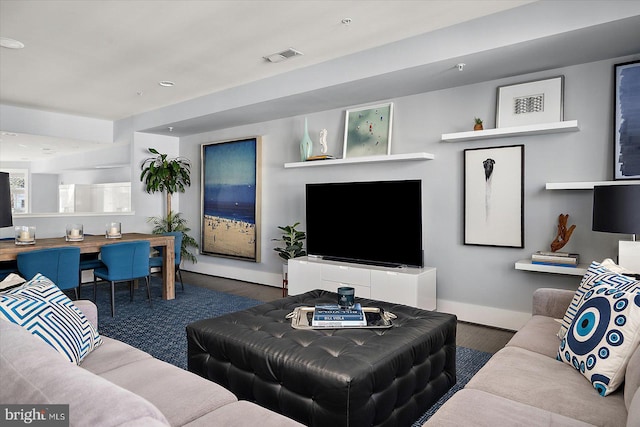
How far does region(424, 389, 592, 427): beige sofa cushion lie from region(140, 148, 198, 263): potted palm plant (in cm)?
572

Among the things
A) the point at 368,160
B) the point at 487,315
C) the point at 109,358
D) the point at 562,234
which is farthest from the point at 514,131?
the point at 109,358

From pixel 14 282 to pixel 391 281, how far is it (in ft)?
9.56

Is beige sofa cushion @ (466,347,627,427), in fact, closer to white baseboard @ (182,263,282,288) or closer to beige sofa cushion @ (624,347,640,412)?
beige sofa cushion @ (624,347,640,412)

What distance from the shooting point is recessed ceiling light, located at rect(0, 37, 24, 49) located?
353cm

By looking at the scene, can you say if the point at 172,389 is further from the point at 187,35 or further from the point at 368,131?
the point at 368,131

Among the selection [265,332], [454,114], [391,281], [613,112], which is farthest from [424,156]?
[265,332]

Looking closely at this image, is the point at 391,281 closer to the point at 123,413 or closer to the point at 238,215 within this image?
the point at 238,215

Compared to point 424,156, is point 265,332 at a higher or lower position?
lower

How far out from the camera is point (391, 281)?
395 cm

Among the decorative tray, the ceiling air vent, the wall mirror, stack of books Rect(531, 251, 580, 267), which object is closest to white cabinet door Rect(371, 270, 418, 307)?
stack of books Rect(531, 251, 580, 267)

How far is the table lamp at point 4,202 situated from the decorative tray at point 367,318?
158 centimetres

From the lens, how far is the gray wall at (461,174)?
336cm

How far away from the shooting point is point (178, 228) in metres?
6.79

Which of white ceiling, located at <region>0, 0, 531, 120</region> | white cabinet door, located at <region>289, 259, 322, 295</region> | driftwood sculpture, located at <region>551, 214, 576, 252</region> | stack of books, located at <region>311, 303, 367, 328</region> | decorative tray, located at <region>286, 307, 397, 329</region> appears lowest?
white cabinet door, located at <region>289, 259, 322, 295</region>
